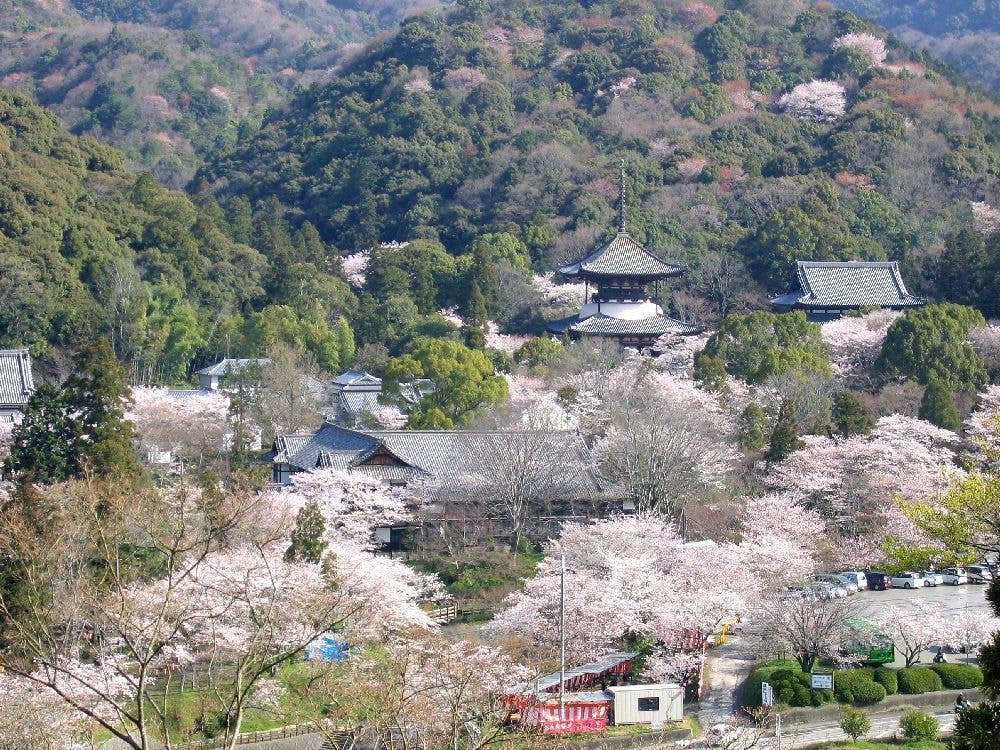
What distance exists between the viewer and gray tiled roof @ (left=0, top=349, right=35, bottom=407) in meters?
34.8

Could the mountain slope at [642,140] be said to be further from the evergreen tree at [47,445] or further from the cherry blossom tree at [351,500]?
the evergreen tree at [47,445]

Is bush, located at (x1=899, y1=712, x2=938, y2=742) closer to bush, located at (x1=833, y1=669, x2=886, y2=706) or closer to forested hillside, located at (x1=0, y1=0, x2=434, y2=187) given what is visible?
bush, located at (x1=833, y1=669, x2=886, y2=706)

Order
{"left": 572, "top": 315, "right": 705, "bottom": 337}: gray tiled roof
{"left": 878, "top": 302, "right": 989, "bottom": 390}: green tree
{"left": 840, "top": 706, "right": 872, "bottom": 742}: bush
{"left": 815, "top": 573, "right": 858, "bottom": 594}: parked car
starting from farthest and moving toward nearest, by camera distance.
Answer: {"left": 572, "top": 315, "right": 705, "bottom": 337}: gray tiled roof, {"left": 878, "top": 302, "right": 989, "bottom": 390}: green tree, {"left": 815, "top": 573, "right": 858, "bottom": 594}: parked car, {"left": 840, "top": 706, "right": 872, "bottom": 742}: bush

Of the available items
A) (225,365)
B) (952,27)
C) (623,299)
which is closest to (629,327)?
(623,299)

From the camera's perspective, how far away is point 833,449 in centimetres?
3044

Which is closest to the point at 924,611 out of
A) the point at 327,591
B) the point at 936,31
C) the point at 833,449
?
the point at 833,449

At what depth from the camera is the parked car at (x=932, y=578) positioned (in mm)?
28484

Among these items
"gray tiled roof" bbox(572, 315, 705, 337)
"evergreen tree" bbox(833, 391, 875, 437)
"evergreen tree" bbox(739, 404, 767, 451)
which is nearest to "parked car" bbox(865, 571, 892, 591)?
"evergreen tree" bbox(833, 391, 875, 437)

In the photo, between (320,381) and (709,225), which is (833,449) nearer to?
(320,381)

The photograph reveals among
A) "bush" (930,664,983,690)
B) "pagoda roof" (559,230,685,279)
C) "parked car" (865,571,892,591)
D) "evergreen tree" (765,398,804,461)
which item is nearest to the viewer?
"bush" (930,664,983,690)

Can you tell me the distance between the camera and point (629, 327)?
44844 mm

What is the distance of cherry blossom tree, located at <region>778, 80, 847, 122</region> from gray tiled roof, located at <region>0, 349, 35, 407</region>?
Result: 39.2 metres

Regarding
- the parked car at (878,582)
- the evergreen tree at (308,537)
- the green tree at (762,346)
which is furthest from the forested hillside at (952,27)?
the evergreen tree at (308,537)

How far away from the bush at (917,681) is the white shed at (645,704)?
3572 mm
